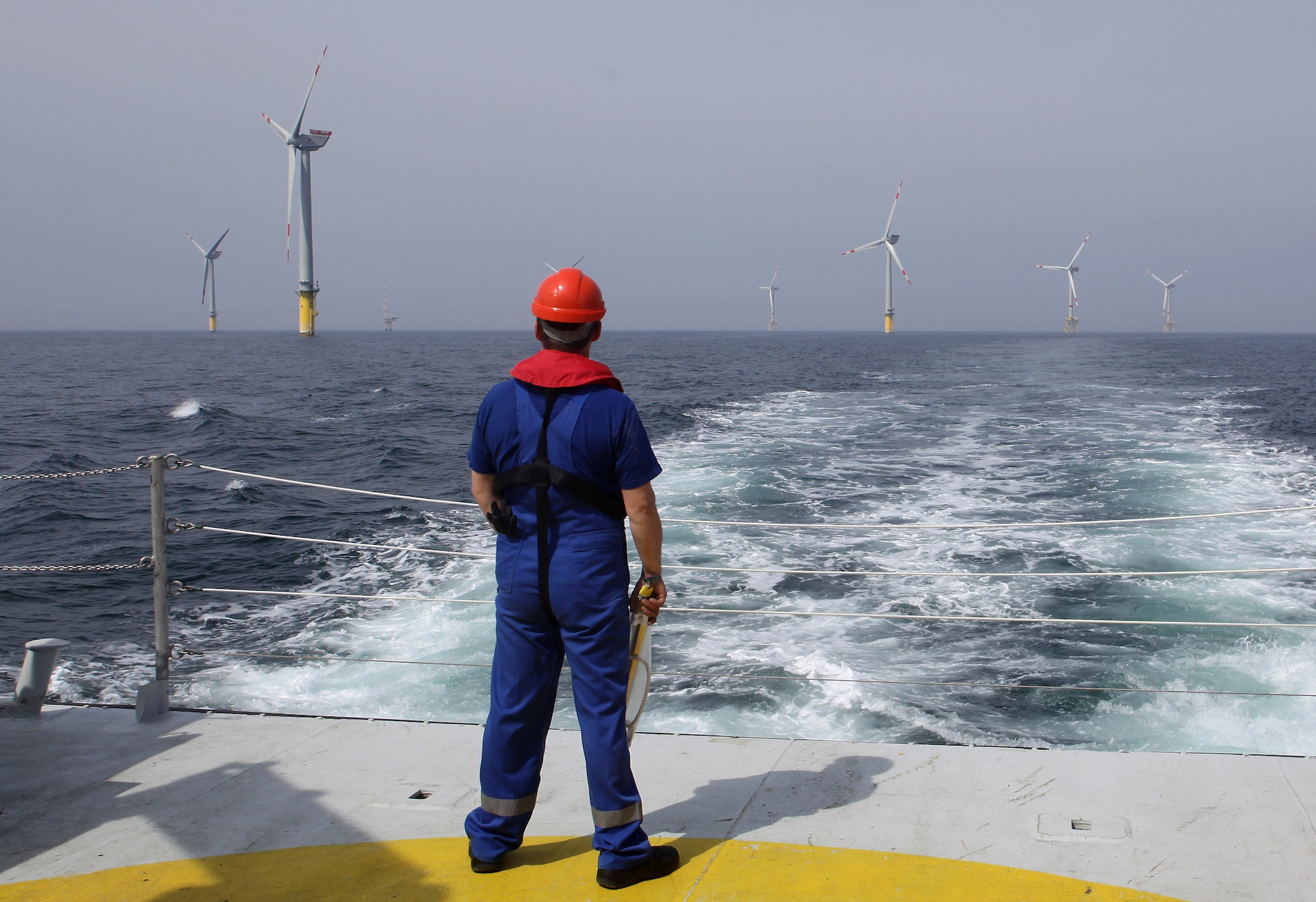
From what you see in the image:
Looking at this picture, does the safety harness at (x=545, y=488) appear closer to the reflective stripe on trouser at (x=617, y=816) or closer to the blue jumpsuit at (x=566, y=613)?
the blue jumpsuit at (x=566, y=613)

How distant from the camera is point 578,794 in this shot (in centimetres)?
332

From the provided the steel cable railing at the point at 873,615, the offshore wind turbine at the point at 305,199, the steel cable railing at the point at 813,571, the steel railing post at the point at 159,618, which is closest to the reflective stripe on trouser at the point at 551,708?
the steel cable railing at the point at 813,571

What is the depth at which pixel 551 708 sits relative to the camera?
9.22ft

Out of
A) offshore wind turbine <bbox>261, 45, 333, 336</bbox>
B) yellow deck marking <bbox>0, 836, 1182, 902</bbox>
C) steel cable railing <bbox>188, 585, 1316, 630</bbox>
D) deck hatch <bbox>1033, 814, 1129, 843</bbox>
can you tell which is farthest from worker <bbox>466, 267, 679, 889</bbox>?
offshore wind turbine <bbox>261, 45, 333, 336</bbox>

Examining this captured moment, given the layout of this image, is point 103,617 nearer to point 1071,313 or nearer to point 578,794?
point 578,794

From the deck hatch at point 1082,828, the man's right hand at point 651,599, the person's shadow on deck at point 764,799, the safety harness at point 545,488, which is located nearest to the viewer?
the safety harness at point 545,488

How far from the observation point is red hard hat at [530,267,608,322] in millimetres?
2723

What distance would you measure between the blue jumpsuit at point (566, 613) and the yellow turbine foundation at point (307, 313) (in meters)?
96.0

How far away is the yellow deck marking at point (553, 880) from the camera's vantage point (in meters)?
2.65

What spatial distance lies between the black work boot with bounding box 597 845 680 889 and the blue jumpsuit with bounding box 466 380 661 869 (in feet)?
0.07

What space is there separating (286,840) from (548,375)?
5.47ft

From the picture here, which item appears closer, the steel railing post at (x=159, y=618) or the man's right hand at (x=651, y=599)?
the man's right hand at (x=651, y=599)

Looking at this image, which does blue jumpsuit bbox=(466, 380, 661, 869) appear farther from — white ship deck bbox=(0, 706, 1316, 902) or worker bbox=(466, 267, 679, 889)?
white ship deck bbox=(0, 706, 1316, 902)

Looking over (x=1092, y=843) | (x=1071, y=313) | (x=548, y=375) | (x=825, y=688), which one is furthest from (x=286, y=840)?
(x=1071, y=313)
